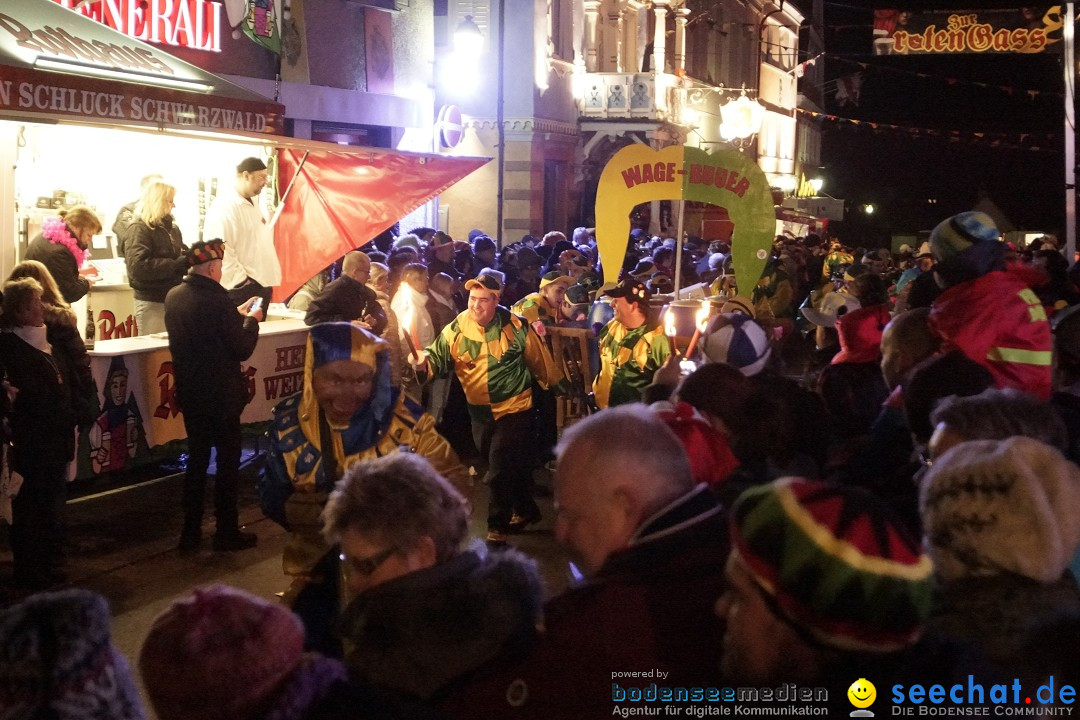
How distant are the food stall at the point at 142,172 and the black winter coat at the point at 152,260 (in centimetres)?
49

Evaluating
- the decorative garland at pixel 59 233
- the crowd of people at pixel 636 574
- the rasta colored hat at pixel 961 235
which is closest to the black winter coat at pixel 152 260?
the decorative garland at pixel 59 233

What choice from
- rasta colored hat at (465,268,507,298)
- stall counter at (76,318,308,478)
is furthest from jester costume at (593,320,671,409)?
stall counter at (76,318,308,478)

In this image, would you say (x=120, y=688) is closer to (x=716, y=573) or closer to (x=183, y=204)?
(x=716, y=573)

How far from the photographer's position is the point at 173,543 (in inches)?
312

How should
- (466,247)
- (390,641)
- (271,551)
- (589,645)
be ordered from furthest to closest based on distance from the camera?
1. (466,247)
2. (271,551)
3. (390,641)
4. (589,645)

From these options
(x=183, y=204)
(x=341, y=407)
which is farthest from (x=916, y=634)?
(x=183, y=204)

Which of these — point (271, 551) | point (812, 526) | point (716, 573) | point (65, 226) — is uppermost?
point (65, 226)

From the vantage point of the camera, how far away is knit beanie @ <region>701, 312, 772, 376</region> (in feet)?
17.0

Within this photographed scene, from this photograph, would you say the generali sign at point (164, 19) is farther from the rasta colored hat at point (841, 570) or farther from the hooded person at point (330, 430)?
the rasta colored hat at point (841, 570)

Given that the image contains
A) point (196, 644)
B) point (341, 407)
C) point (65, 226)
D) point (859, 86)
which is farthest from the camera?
point (859, 86)

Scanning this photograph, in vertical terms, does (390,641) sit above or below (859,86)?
below

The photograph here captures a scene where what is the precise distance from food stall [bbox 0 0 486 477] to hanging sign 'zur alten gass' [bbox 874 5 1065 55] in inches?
648

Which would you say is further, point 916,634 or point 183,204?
point 183,204

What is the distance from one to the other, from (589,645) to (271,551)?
5902mm
